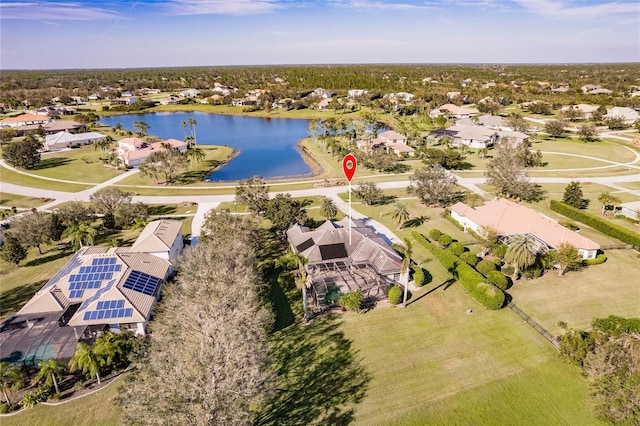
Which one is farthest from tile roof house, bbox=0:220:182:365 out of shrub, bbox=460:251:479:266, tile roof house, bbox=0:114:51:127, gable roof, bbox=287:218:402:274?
tile roof house, bbox=0:114:51:127

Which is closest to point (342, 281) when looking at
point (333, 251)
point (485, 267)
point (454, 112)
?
point (333, 251)

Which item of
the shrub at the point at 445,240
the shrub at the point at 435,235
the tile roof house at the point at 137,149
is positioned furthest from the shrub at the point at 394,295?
the tile roof house at the point at 137,149

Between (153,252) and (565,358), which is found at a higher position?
(153,252)

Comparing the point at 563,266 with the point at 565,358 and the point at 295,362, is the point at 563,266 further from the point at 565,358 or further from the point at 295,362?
the point at 295,362

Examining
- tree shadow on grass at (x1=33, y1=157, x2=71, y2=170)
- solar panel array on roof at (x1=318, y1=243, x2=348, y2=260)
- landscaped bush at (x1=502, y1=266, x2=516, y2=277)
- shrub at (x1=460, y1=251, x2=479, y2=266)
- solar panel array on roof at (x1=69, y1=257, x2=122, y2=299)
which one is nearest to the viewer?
solar panel array on roof at (x1=69, y1=257, x2=122, y2=299)

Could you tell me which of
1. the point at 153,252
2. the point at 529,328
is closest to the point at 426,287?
the point at 529,328

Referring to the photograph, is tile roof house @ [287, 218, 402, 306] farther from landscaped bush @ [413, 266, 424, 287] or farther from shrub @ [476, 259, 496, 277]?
shrub @ [476, 259, 496, 277]
